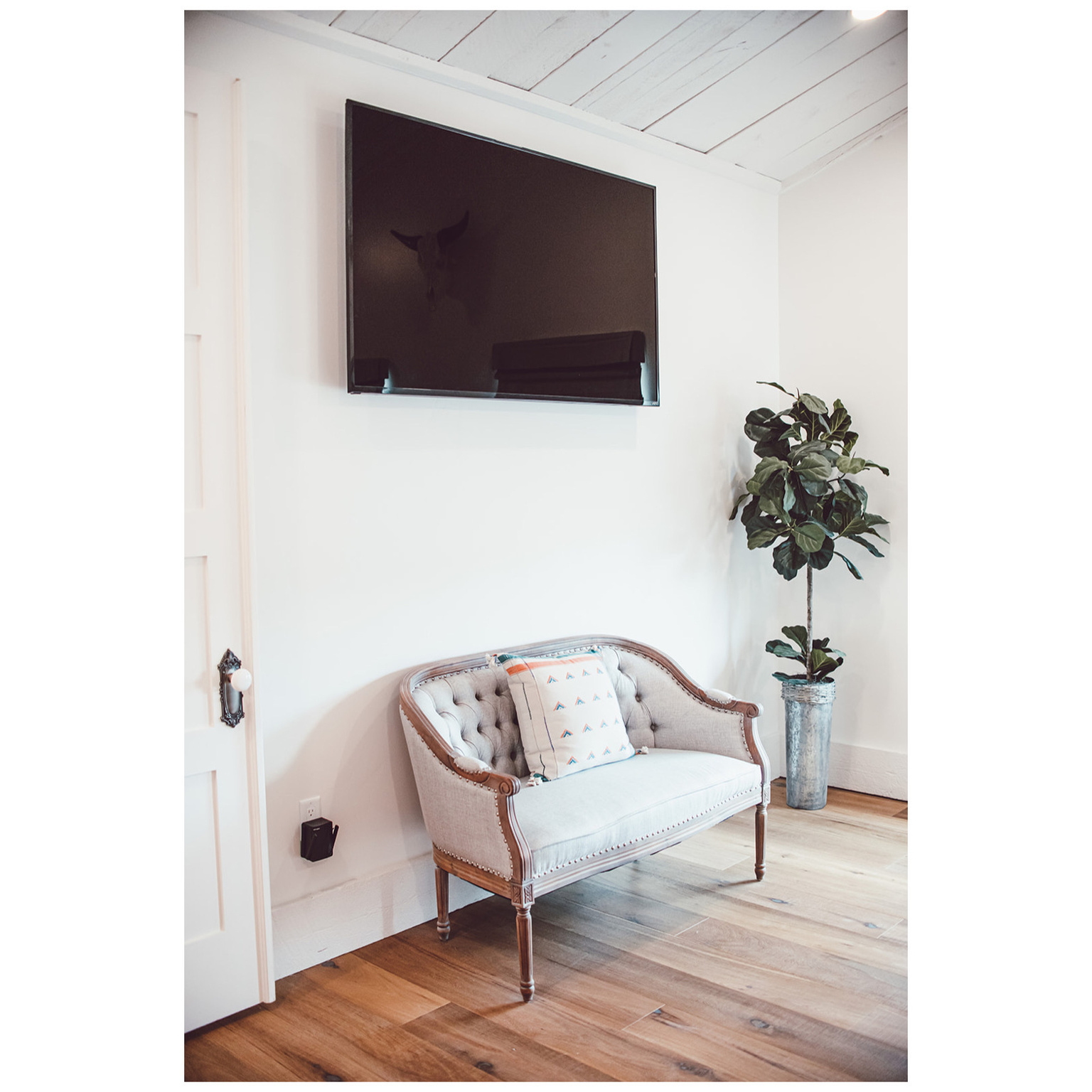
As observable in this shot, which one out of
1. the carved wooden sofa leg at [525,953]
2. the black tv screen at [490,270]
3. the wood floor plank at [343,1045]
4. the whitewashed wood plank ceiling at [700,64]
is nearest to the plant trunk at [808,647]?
the black tv screen at [490,270]

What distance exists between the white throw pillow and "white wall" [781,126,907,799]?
5.22 feet

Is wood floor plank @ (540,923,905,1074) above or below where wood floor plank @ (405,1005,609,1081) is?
above

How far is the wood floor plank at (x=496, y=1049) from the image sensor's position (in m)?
2.15

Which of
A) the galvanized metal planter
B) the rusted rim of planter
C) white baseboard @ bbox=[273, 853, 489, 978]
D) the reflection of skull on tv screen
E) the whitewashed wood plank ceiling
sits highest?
the whitewashed wood plank ceiling

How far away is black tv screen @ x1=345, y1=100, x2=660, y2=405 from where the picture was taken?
2.76m

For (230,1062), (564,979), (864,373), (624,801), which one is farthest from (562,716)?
(864,373)

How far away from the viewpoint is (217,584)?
2.36m

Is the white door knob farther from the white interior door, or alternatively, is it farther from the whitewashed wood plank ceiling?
the whitewashed wood plank ceiling

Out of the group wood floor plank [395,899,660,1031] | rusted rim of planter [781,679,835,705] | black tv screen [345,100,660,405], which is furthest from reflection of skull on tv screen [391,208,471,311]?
rusted rim of planter [781,679,835,705]

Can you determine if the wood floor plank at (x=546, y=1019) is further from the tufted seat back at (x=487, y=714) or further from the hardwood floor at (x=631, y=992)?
the tufted seat back at (x=487, y=714)
